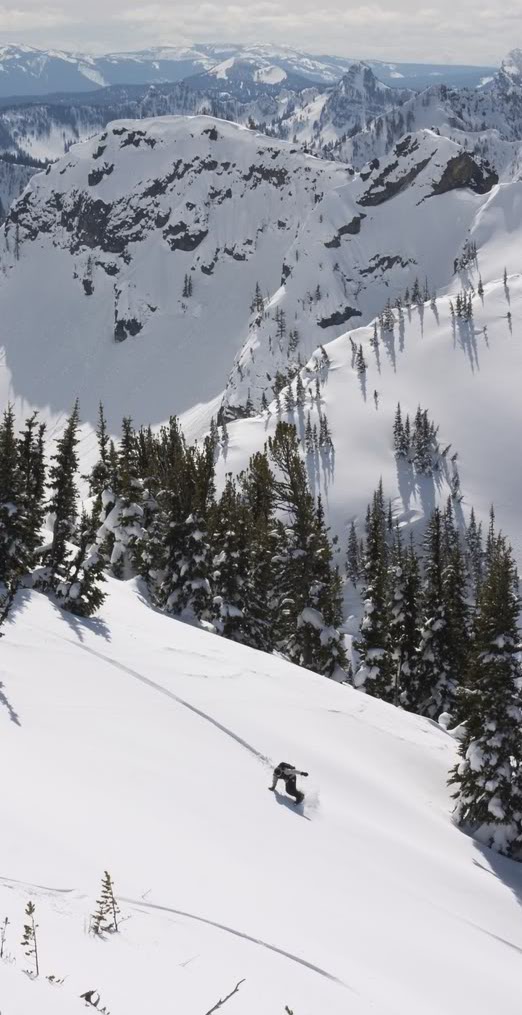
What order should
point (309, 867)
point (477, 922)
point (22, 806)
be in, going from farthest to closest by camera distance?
1. point (477, 922)
2. point (309, 867)
3. point (22, 806)

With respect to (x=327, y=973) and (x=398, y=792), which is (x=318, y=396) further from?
(x=327, y=973)

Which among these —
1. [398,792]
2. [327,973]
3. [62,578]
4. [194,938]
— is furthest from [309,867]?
[62,578]

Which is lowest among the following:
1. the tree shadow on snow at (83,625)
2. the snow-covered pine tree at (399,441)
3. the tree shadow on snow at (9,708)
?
the snow-covered pine tree at (399,441)

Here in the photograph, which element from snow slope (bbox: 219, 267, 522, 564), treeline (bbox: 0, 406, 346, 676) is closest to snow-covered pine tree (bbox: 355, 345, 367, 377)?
snow slope (bbox: 219, 267, 522, 564)

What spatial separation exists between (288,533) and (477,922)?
21.3 meters

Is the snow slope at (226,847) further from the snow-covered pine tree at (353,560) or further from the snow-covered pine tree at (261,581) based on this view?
the snow-covered pine tree at (353,560)

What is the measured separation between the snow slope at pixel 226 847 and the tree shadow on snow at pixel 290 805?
18 centimetres

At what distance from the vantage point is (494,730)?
2369cm

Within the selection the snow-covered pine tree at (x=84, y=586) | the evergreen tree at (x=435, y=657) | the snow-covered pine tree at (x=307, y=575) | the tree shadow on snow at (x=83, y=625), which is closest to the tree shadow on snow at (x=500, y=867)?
the tree shadow on snow at (x=83, y=625)

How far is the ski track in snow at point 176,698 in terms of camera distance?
67.5 feet

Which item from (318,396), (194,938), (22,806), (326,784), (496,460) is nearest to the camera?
(194,938)

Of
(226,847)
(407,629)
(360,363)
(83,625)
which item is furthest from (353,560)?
(226,847)

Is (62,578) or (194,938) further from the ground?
(194,938)

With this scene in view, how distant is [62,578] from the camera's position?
3456 cm
